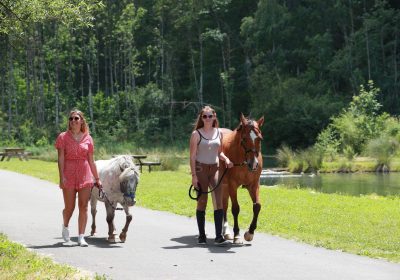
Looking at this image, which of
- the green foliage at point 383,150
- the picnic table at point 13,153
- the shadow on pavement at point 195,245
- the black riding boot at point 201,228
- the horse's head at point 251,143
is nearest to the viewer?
the shadow on pavement at point 195,245

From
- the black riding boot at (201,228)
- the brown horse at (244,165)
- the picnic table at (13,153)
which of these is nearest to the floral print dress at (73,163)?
the black riding boot at (201,228)

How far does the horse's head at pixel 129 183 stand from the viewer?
36.7 ft

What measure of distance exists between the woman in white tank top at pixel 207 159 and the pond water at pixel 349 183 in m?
13.9

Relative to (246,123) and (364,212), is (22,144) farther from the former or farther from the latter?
(246,123)

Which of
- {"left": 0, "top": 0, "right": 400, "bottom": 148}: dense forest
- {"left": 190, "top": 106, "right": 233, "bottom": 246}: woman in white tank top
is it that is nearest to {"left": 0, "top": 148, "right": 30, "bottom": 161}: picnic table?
{"left": 0, "top": 0, "right": 400, "bottom": 148}: dense forest

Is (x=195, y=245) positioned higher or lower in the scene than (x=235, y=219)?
lower

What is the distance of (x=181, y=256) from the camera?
33.2 feet

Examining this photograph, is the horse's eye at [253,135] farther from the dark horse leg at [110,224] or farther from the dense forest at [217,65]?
the dense forest at [217,65]

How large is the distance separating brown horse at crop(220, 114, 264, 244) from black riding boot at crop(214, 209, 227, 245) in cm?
29

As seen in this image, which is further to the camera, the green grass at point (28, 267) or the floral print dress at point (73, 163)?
the floral print dress at point (73, 163)

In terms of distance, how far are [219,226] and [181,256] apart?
124cm

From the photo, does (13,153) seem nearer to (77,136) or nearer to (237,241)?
(77,136)

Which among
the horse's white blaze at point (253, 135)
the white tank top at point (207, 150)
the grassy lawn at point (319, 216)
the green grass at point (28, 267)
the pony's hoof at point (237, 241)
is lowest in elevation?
the grassy lawn at point (319, 216)

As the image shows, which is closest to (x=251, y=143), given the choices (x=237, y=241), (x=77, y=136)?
(x=237, y=241)
